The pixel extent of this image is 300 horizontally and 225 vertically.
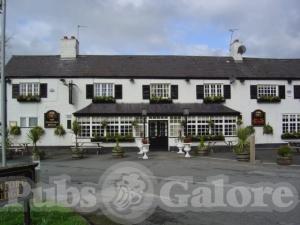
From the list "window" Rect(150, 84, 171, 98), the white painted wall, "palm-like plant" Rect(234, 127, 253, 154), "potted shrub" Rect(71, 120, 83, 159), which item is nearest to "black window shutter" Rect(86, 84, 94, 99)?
the white painted wall

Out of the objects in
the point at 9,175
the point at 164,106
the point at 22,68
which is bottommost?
the point at 9,175

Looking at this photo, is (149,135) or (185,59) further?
(185,59)

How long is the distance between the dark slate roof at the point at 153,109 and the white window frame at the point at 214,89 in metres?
1.00

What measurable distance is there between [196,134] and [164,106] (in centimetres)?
319

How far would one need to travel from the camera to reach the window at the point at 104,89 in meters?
33.4

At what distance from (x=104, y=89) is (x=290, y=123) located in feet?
48.4

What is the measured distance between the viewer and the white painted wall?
32781 millimetres

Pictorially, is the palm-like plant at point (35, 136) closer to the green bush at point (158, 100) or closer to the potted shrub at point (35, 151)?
the potted shrub at point (35, 151)

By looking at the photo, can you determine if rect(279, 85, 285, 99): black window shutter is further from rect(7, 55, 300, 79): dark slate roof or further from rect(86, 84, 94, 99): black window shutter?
rect(86, 84, 94, 99): black window shutter

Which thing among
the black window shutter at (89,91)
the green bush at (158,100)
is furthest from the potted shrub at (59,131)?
the green bush at (158,100)

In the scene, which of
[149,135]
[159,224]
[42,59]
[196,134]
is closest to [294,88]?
[196,134]

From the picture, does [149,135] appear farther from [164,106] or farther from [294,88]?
[294,88]

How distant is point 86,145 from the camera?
32.0 metres

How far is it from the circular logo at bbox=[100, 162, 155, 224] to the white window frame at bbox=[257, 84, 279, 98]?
791 inches
